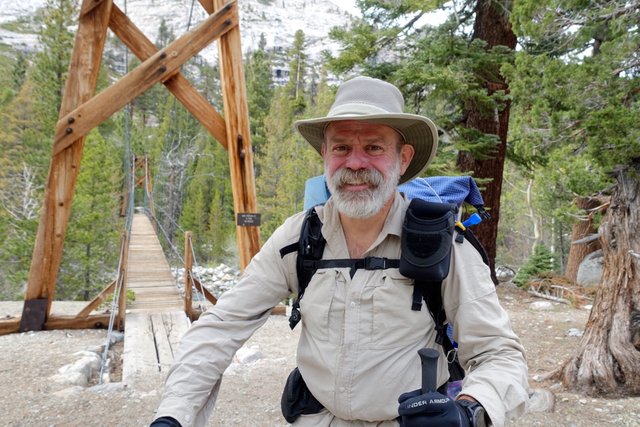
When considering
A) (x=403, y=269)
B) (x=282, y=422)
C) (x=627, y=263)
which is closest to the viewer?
(x=403, y=269)

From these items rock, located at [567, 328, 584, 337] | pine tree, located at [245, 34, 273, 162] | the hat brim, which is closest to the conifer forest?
rock, located at [567, 328, 584, 337]

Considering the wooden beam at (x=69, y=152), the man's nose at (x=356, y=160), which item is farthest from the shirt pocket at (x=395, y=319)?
the wooden beam at (x=69, y=152)

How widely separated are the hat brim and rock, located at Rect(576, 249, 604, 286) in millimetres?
8528

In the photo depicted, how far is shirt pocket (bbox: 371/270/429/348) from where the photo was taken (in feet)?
4.48

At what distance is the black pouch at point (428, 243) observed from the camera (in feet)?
4.29

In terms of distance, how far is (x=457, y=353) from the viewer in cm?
142

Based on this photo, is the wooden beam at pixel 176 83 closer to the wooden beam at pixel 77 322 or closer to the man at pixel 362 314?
the wooden beam at pixel 77 322

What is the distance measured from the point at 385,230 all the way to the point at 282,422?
2246 mm

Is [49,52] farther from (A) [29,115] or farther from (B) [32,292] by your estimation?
(B) [32,292]

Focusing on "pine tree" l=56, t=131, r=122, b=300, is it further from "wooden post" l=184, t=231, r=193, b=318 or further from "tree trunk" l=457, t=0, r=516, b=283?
"tree trunk" l=457, t=0, r=516, b=283

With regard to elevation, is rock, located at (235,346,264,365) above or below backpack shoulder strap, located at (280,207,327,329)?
below

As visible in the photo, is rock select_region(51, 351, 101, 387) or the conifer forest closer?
the conifer forest

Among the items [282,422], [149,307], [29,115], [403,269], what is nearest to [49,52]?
[29,115]

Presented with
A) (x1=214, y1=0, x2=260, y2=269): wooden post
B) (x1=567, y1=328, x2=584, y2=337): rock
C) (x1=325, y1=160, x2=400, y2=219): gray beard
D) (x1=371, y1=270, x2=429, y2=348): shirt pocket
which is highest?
(x1=214, y1=0, x2=260, y2=269): wooden post
